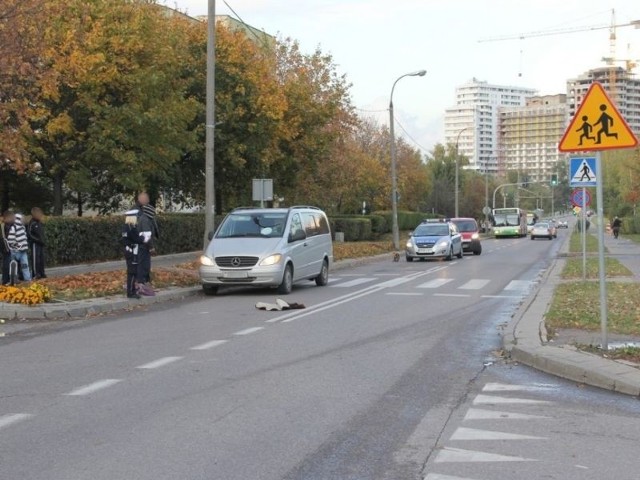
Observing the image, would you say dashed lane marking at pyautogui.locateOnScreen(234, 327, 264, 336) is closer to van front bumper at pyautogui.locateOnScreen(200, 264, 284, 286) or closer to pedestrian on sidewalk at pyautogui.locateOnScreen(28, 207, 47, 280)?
van front bumper at pyautogui.locateOnScreen(200, 264, 284, 286)

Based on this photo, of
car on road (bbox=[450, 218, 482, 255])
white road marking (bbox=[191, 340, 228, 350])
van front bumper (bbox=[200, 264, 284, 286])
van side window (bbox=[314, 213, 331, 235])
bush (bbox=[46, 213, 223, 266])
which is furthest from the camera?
car on road (bbox=[450, 218, 482, 255])

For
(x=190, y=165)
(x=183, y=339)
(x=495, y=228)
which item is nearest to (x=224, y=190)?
(x=190, y=165)

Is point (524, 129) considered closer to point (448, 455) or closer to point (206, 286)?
point (206, 286)

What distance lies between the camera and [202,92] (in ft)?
102

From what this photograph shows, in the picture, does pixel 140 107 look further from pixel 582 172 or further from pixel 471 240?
pixel 471 240

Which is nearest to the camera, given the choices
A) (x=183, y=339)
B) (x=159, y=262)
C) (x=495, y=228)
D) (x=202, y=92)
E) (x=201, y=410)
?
(x=201, y=410)

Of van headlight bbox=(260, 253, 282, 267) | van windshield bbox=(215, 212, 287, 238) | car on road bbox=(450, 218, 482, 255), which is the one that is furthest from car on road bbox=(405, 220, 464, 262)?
van headlight bbox=(260, 253, 282, 267)

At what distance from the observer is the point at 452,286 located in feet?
60.6

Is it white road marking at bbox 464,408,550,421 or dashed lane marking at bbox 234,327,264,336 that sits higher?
white road marking at bbox 464,408,550,421

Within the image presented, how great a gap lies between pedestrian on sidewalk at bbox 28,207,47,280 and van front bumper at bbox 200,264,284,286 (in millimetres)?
4063

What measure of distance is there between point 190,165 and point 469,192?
2559 inches

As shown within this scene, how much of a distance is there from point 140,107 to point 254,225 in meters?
9.71

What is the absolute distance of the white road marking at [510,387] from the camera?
7305 mm

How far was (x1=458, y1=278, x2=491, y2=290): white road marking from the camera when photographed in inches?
709
